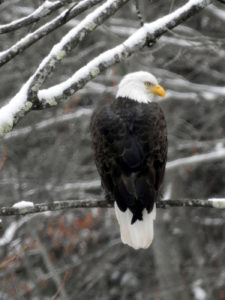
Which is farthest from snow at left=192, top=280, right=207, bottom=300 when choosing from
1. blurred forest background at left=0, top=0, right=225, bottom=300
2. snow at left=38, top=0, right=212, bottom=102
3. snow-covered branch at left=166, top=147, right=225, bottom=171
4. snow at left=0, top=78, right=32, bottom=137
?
snow at left=0, top=78, right=32, bottom=137

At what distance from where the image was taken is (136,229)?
464 cm

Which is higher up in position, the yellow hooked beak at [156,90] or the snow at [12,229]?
the yellow hooked beak at [156,90]

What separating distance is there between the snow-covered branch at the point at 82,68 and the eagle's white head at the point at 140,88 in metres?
1.71

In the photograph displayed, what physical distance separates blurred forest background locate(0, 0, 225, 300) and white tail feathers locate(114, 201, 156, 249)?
4.05m

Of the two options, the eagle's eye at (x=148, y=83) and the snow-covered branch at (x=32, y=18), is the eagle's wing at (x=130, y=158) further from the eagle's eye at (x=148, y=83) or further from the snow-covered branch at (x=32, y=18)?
the snow-covered branch at (x=32, y=18)

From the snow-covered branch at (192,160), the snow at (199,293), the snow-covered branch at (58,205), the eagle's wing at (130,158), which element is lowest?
the snow at (199,293)

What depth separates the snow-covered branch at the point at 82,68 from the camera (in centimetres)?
327

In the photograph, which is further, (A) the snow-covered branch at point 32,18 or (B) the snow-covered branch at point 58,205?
(B) the snow-covered branch at point 58,205

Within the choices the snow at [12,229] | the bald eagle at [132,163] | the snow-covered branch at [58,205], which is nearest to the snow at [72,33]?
the snow-covered branch at [58,205]

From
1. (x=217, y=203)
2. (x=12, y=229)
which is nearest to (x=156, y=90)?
(x=217, y=203)

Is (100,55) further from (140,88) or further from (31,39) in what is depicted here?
(140,88)

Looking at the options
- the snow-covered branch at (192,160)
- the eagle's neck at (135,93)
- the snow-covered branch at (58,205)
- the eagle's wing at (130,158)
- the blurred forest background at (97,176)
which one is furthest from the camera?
the blurred forest background at (97,176)

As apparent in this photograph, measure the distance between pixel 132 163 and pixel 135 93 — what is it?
995mm

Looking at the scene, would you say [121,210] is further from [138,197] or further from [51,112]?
[51,112]
